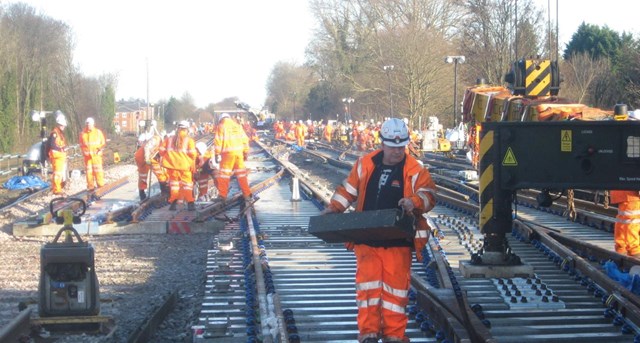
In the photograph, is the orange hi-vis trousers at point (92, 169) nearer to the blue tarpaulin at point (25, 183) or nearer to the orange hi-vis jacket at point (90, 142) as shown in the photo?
the orange hi-vis jacket at point (90, 142)

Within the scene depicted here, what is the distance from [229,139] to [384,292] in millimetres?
9999

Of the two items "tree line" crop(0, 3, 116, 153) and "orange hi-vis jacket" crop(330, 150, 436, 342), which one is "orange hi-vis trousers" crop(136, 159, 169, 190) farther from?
"tree line" crop(0, 3, 116, 153)

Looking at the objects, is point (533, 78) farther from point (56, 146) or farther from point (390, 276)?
point (56, 146)

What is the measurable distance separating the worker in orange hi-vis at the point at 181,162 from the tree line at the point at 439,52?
51.2 feet

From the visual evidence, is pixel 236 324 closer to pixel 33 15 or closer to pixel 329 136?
pixel 329 136

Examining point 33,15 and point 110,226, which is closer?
point 110,226

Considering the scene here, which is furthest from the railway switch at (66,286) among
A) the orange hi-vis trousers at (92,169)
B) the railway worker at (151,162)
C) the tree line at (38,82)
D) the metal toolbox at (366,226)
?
the tree line at (38,82)

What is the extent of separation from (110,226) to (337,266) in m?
5.18

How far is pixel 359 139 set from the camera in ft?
151

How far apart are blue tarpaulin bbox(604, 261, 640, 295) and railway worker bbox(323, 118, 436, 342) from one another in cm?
311

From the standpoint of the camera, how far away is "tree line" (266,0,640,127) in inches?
1560

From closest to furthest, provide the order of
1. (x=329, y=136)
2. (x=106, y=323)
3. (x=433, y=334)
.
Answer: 1. (x=433, y=334)
2. (x=106, y=323)
3. (x=329, y=136)

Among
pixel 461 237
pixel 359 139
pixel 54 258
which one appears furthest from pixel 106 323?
pixel 359 139

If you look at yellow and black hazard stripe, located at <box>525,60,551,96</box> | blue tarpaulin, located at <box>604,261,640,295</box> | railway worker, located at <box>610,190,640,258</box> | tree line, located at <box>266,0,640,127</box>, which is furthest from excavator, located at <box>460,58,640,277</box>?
tree line, located at <box>266,0,640,127</box>
